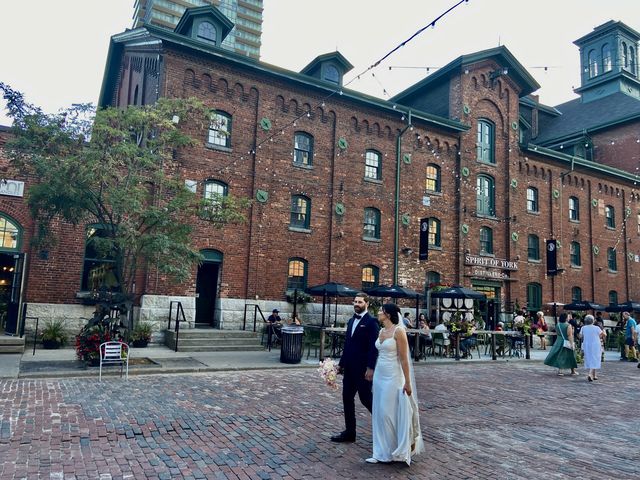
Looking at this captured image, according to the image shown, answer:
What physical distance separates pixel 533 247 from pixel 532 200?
8.56 feet

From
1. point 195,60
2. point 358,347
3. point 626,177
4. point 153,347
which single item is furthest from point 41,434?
point 626,177

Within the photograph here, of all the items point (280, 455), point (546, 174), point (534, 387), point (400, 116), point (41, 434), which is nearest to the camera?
point (280, 455)

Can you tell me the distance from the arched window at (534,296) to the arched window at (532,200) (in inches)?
161

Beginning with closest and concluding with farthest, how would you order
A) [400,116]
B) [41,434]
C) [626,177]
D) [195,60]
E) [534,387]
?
[41,434]
[534,387]
[195,60]
[400,116]
[626,177]

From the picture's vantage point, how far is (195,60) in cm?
1791

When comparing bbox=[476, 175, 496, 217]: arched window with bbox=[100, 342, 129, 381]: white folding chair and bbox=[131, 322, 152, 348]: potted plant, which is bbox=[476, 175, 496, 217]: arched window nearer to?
bbox=[131, 322, 152, 348]: potted plant

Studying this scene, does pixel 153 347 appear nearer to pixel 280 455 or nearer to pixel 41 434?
pixel 41 434

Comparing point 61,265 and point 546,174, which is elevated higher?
point 546,174

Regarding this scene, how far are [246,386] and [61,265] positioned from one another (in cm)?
905

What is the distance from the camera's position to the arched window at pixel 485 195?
978 inches

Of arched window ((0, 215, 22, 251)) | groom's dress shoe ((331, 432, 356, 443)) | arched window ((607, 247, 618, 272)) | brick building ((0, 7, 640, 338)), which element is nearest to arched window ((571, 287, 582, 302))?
brick building ((0, 7, 640, 338))

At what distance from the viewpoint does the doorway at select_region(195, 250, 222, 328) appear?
1781 cm

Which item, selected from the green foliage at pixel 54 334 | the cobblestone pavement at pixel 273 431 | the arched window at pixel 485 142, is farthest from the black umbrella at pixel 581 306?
the green foliage at pixel 54 334

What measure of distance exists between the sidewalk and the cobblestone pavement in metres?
0.61
